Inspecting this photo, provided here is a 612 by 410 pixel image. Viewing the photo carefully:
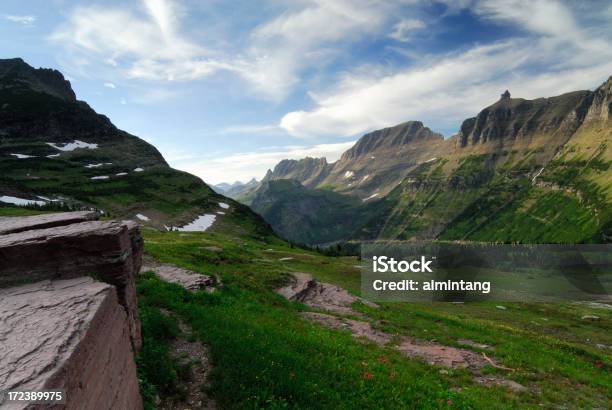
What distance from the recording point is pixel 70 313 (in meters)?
7.67

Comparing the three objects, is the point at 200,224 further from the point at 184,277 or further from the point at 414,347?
the point at 414,347

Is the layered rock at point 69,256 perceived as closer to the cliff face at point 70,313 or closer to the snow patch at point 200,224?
the cliff face at point 70,313

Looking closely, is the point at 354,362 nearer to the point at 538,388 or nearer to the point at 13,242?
the point at 538,388

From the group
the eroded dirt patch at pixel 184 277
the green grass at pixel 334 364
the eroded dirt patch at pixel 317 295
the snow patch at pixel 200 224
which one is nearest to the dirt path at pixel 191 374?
the green grass at pixel 334 364

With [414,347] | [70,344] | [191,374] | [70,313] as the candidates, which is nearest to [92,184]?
[414,347]

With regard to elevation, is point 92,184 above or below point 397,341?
above

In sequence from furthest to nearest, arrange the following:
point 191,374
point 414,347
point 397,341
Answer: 1. point 397,341
2. point 414,347
3. point 191,374

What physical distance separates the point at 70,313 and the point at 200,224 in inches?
5106

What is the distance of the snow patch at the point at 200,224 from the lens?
12268 cm

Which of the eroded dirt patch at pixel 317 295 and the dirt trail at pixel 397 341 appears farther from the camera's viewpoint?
the eroded dirt patch at pixel 317 295

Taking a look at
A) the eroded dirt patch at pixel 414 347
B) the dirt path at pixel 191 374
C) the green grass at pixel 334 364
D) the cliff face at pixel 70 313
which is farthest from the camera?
the eroded dirt patch at pixel 414 347

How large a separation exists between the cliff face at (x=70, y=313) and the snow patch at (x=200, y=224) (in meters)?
113

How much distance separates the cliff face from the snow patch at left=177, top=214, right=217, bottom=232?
112830mm

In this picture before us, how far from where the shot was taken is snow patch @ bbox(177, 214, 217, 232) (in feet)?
402
